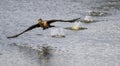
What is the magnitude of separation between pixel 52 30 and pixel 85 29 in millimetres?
2270

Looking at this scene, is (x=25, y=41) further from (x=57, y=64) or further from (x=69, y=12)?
(x=69, y=12)

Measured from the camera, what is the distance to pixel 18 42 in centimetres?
2436

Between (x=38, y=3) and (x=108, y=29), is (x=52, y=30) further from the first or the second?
(x=38, y=3)

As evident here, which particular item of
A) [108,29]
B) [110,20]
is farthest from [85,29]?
[110,20]

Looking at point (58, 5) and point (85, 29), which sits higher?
point (85, 29)

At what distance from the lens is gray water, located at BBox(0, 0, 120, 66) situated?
2081cm

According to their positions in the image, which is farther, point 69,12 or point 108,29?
point 69,12

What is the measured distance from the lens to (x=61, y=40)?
25078mm

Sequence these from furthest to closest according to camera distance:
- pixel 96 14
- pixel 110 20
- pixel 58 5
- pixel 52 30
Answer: pixel 58 5 → pixel 96 14 → pixel 110 20 → pixel 52 30

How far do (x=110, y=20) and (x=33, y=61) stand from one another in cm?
1234

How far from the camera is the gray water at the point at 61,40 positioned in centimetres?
2081

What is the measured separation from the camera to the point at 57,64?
20156 mm

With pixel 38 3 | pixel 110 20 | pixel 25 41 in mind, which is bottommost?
pixel 38 3

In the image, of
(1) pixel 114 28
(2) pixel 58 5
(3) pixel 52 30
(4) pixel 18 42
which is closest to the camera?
(4) pixel 18 42
